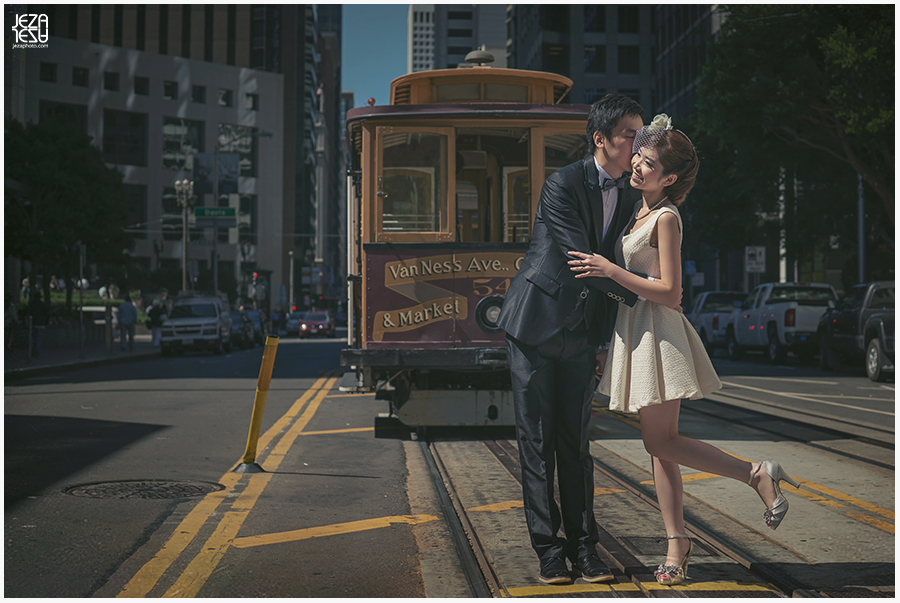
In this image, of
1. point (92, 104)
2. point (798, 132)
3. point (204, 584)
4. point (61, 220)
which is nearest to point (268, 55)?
point (92, 104)

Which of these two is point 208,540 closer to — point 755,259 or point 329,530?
point 329,530

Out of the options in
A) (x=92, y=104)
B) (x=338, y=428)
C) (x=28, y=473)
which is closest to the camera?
(x=28, y=473)

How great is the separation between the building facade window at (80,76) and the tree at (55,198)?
40893 mm

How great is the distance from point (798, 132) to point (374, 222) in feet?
61.1

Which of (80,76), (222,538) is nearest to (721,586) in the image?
(222,538)

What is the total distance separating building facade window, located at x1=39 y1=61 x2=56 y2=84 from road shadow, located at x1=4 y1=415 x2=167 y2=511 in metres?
67.7

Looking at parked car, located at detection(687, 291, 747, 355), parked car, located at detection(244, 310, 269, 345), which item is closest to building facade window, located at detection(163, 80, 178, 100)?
parked car, located at detection(244, 310, 269, 345)

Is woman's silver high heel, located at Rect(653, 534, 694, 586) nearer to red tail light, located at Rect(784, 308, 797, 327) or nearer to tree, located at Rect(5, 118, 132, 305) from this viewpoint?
red tail light, located at Rect(784, 308, 797, 327)

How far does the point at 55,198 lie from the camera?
35.2 metres

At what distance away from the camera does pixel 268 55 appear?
3661 inches

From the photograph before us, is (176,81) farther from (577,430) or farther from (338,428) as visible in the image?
(577,430)

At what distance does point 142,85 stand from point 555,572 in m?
80.3

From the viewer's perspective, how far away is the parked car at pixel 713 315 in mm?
28797

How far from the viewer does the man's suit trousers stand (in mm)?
4402
